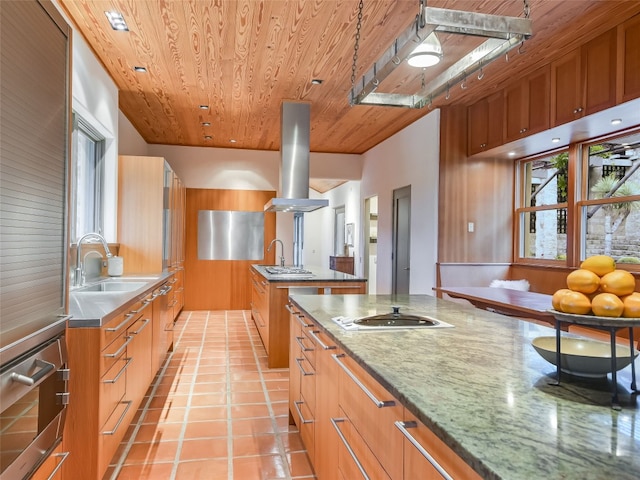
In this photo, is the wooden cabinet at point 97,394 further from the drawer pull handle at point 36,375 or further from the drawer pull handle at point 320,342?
the drawer pull handle at point 320,342

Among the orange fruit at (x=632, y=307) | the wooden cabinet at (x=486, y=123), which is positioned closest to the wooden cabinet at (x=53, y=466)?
the orange fruit at (x=632, y=307)

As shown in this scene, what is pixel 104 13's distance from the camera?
9.96ft

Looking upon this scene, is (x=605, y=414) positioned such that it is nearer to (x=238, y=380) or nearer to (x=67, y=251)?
(x=67, y=251)

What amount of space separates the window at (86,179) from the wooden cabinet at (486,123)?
4.04 metres

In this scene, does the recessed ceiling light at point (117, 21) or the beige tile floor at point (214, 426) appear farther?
the recessed ceiling light at point (117, 21)

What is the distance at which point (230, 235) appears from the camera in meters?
7.41

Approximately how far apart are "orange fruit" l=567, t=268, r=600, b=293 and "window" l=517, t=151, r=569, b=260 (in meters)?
3.84

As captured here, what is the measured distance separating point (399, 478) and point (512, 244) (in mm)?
4716

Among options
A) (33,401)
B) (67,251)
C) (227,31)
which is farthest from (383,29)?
(33,401)

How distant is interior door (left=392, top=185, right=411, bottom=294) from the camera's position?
19.8 ft

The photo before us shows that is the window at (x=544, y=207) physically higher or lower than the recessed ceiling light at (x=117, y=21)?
lower

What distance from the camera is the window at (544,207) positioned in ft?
14.8

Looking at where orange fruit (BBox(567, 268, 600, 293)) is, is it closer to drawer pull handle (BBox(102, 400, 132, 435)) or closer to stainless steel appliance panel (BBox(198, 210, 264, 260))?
drawer pull handle (BBox(102, 400, 132, 435))

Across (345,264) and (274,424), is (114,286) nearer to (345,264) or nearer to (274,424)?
(274,424)
